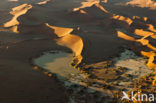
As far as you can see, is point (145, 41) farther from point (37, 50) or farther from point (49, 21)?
point (49, 21)

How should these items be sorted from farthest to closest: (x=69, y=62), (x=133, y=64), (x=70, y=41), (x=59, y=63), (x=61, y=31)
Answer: (x=61, y=31) < (x=70, y=41) < (x=69, y=62) < (x=133, y=64) < (x=59, y=63)

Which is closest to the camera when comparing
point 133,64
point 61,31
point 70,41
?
point 133,64

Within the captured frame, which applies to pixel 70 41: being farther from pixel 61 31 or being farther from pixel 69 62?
pixel 69 62

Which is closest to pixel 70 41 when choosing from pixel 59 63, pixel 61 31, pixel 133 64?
pixel 61 31

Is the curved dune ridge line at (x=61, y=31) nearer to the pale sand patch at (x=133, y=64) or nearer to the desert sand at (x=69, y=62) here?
the desert sand at (x=69, y=62)

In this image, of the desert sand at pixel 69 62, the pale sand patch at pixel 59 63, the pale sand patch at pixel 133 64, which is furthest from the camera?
the pale sand patch at pixel 133 64

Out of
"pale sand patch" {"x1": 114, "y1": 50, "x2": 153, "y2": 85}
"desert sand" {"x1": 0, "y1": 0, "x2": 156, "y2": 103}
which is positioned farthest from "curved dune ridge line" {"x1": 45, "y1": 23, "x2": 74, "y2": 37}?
"pale sand patch" {"x1": 114, "y1": 50, "x2": 153, "y2": 85}

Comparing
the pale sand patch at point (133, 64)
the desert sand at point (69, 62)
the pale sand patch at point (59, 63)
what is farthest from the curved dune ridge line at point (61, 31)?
the pale sand patch at point (133, 64)

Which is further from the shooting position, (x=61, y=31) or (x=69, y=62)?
(x=61, y=31)
